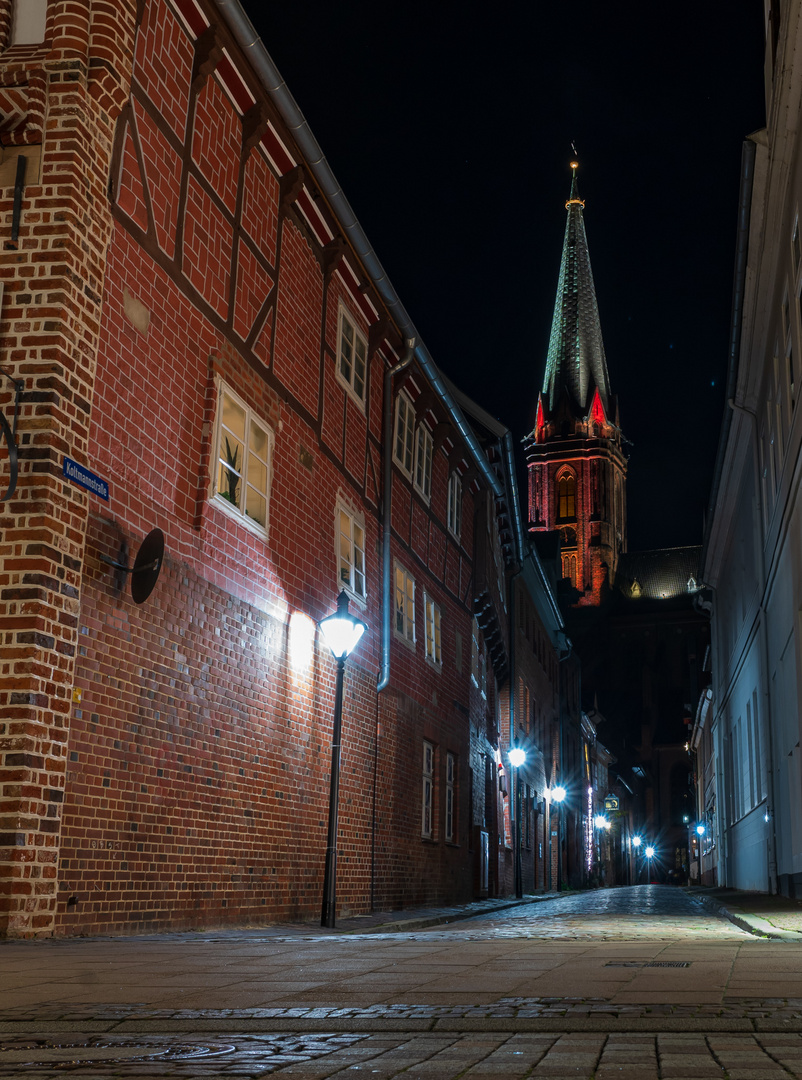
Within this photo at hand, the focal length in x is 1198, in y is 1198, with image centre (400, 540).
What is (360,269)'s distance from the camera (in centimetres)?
1666

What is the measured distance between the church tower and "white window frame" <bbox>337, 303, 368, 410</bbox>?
259ft

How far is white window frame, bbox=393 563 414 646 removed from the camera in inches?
748

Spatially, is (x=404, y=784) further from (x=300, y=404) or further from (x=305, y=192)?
(x=305, y=192)

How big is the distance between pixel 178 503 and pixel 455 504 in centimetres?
1356

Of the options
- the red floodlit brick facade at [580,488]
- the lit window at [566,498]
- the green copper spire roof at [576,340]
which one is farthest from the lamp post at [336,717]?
the green copper spire roof at [576,340]

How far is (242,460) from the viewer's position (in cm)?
1241

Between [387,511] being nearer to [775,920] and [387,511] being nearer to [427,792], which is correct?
[427,792]

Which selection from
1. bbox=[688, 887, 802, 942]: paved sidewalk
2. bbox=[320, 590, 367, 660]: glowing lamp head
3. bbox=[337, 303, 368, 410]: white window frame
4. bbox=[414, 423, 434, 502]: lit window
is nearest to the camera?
bbox=[688, 887, 802, 942]: paved sidewalk

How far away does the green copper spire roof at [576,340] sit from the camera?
101 m

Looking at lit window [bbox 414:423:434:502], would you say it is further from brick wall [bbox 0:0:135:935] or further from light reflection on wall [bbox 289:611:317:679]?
brick wall [bbox 0:0:135:935]

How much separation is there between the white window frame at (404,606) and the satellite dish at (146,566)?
30.7ft

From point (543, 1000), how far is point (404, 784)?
13.9 m

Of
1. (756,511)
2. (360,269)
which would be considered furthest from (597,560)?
(360,269)

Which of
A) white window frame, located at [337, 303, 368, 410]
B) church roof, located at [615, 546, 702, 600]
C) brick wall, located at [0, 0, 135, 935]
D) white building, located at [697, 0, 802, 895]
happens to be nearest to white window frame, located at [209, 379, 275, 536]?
brick wall, located at [0, 0, 135, 935]
